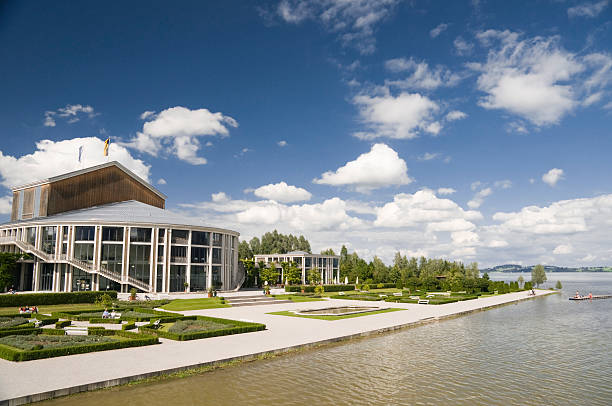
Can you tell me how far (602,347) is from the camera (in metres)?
28.1

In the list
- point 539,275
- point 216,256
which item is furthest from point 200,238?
point 539,275

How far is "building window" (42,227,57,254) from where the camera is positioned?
61.3 m

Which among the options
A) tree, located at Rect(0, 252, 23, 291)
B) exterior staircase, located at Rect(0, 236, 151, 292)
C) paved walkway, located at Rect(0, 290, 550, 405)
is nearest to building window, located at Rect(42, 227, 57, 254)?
exterior staircase, located at Rect(0, 236, 151, 292)

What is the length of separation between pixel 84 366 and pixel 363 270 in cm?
10026

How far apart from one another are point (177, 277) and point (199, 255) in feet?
16.5

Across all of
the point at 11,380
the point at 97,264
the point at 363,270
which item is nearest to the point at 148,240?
the point at 97,264

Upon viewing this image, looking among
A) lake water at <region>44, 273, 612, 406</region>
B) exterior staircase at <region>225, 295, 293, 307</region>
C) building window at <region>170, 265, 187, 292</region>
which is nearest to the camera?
lake water at <region>44, 273, 612, 406</region>

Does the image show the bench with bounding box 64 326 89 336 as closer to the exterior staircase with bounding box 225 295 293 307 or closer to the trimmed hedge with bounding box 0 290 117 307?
the trimmed hedge with bounding box 0 290 117 307

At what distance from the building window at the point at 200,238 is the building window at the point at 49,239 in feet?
63.5

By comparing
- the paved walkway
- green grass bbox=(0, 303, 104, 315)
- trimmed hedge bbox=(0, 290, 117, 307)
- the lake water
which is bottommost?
the lake water

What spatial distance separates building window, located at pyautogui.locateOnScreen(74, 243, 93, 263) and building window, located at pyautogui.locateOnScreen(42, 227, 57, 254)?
11.1ft

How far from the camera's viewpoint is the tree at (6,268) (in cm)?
5503

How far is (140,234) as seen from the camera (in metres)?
63.7

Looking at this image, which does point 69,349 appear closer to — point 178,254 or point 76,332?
point 76,332
